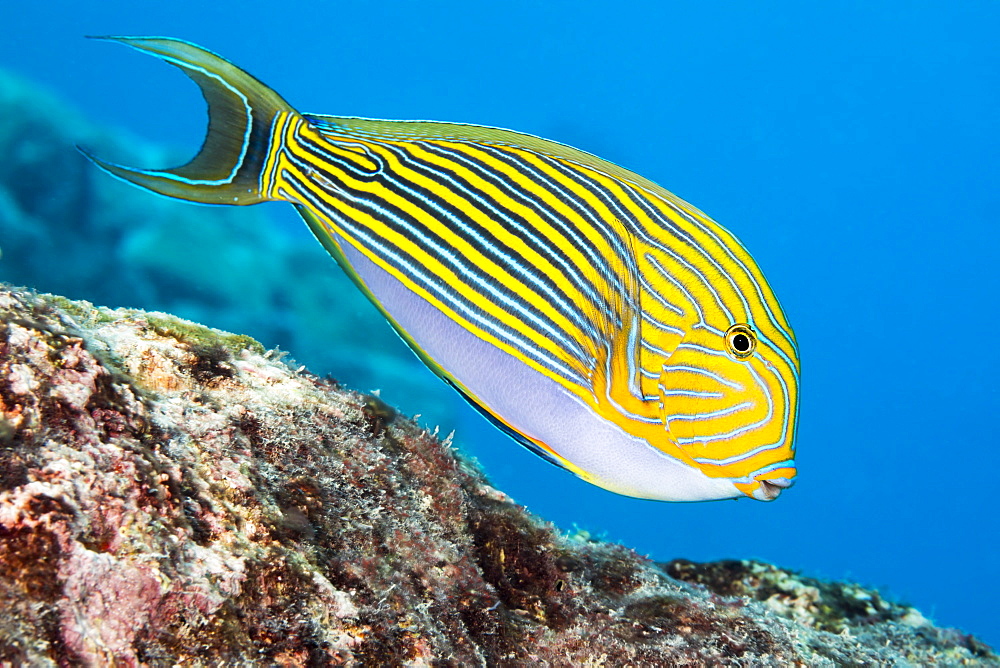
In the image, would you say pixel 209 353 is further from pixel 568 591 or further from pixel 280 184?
pixel 568 591

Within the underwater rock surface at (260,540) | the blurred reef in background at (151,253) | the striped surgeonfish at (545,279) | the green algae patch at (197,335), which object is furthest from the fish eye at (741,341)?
the blurred reef in background at (151,253)

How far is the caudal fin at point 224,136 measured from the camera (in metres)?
1.51

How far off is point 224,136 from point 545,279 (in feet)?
3.32

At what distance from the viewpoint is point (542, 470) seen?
121 feet

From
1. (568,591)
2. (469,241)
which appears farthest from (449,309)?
(568,591)

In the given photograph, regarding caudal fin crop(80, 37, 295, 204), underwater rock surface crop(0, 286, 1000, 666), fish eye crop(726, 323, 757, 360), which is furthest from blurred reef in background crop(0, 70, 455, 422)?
fish eye crop(726, 323, 757, 360)

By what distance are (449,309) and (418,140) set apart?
52 centimetres

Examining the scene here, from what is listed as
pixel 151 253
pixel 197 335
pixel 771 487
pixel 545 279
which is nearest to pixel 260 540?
pixel 545 279

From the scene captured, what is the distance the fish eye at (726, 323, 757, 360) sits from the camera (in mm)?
1386

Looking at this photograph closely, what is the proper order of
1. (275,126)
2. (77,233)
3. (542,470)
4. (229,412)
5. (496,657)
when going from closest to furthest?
(275,126) → (229,412) → (496,657) → (77,233) → (542,470)

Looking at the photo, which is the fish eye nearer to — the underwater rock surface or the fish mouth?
the fish mouth

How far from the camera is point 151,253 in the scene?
10469mm

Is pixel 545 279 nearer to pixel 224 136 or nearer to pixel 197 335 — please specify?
pixel 224 136

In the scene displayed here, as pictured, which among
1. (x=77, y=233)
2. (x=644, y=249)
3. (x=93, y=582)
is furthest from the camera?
(x=77, y=233)
